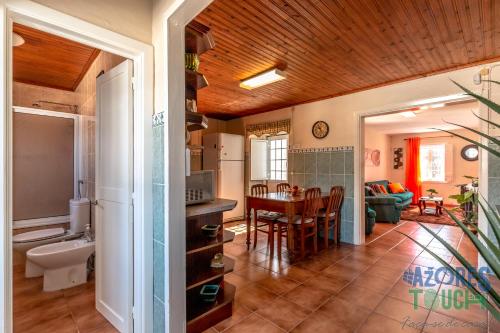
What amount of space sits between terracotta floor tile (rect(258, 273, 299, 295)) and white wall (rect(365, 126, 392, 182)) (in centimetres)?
561

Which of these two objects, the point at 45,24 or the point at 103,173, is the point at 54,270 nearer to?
the point at 103,173

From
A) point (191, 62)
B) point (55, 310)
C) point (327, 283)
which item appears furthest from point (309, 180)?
point (55, 310)

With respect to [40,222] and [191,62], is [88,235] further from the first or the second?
[191,62]

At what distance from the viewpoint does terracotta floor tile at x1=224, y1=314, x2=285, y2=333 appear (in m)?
1.85

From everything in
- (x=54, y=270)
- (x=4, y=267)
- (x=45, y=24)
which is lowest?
(x=54, y=270)

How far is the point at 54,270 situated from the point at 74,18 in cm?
229

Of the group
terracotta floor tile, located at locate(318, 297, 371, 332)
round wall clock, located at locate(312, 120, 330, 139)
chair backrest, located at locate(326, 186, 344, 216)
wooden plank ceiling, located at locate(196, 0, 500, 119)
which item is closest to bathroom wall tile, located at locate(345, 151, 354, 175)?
chair backrest, located at locate(326, 186, 344, 216)

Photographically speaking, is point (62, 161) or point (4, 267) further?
point (62, 161)

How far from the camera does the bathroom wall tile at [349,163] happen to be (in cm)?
384

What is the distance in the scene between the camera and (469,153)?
7098mm

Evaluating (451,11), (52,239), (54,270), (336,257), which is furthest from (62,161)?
(451,11)

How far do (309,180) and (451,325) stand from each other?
2756 mm

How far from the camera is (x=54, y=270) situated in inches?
94.4

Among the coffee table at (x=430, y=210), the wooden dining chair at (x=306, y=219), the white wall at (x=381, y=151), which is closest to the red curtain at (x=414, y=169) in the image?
the white wall at (x=381, y=151)
